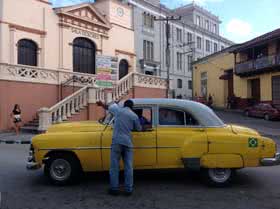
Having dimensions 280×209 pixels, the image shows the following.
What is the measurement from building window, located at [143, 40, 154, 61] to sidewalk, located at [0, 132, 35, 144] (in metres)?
31.6

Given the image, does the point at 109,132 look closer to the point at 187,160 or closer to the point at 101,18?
the point at 187,160

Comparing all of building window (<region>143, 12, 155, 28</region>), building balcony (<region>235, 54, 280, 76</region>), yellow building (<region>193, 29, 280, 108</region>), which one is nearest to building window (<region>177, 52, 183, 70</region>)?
building window (<region>143, 12, 155, 28</region>)

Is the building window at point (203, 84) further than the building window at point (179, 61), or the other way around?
the building window at point (179, 61)

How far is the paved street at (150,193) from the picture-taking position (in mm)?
6254

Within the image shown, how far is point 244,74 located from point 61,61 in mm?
19680

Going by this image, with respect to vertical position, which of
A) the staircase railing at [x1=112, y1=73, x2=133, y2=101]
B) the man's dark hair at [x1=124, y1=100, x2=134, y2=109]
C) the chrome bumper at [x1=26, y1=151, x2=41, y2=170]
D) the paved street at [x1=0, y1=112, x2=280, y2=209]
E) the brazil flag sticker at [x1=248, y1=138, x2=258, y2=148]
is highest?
the staircase railing at [x1=112, y1=73, x2=133, y2=101]

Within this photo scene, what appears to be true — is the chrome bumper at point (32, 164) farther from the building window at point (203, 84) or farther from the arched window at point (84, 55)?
the building window at point (203, 84)

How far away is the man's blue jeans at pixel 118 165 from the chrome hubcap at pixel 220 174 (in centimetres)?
163

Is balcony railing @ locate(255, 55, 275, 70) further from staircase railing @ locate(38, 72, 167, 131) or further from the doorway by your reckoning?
staircase railing @ locate(38, 72, 167, 131)

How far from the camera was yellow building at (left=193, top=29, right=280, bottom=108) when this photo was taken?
3319 centimetres

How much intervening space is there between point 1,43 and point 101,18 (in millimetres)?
8157

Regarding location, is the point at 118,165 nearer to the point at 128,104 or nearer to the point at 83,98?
the point at 128,104

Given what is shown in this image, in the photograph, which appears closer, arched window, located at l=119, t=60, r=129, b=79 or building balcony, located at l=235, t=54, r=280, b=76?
arched window, located at l=119, t=60, r=129, b=79

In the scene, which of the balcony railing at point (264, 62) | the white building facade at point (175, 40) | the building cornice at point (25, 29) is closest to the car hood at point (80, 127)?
the building cornice at point (25, 29)
